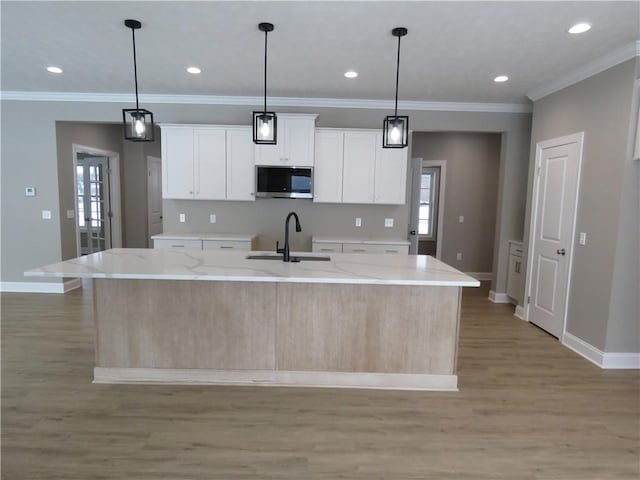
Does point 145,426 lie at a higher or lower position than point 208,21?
lower

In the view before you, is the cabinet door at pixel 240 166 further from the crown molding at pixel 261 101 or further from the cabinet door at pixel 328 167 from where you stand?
the cabinet door at pixel 328 167

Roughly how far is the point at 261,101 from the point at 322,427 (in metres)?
4.06

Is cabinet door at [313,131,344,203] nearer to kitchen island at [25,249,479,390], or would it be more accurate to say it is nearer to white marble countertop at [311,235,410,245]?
white marble countertop at [311,235,410,245]

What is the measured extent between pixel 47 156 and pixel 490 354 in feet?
19.7

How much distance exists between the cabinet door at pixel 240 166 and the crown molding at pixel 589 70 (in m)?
3.49

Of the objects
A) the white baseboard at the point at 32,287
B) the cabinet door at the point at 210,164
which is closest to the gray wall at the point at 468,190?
the cabinet door at the point at 210,164

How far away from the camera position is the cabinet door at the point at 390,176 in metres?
4.79

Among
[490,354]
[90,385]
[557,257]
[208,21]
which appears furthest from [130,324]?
[557,257]

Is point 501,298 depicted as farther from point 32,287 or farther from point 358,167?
point 32,287

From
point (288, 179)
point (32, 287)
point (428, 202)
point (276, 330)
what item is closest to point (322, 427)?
point (276, 330)

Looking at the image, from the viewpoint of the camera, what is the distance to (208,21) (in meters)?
2.79

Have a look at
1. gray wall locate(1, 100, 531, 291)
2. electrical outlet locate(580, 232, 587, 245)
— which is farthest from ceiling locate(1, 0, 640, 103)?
electrical outlet locate(580, 232, 587, 245)

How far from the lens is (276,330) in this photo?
277cm

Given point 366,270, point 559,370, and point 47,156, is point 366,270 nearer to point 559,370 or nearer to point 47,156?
point 559,370
